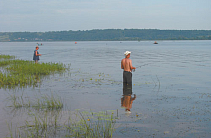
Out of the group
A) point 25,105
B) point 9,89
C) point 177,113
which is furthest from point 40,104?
point 177,113

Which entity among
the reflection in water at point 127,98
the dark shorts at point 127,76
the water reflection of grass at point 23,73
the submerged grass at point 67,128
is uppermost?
the dark shorts at point 127,76

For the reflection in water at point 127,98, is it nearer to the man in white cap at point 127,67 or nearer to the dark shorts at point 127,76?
the dark shorts at point 127,76

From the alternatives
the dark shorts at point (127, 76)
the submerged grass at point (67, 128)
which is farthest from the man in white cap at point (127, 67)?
the submerged grass at point (67, 128)

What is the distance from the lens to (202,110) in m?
10.3

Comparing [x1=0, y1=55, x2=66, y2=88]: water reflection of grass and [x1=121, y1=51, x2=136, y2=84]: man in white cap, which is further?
[x1=0, y1=55, x2=66, y2=88]: water reflection of grass

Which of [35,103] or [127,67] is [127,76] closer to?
[127,67]

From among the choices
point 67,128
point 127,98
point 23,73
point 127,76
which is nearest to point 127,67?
point 127,76

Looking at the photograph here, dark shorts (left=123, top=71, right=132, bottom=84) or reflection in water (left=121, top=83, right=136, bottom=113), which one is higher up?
dark shorts (left=123, top=71, right=132, bottom=84)

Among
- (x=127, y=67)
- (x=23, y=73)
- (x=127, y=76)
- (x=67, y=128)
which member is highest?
(x=127, y=67)

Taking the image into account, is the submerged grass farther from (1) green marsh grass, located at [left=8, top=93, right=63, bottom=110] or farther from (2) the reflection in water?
(2) the reflection in water

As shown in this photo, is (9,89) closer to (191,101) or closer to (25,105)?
(25,105)

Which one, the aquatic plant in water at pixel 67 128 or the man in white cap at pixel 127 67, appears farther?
the man in white cap at pixel 127 67

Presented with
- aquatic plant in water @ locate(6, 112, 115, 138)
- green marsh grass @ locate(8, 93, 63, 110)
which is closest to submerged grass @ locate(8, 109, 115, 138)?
aquatic plant in water @ locate(6, 112, 115, 138)

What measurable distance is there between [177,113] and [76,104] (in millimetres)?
4121
